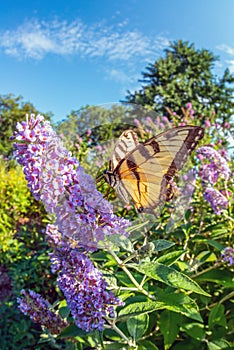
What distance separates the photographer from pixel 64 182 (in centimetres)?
127

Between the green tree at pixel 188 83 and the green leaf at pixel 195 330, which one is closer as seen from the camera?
the green leaf at pixel 195 330

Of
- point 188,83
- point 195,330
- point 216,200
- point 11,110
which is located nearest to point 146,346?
point 195,330

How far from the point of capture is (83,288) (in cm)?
145

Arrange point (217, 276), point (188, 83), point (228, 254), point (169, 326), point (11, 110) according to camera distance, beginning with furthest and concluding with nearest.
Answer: point (11, 110)
point (188, 83)
point (217, 276)
point (228, 254)
point (169, 326)

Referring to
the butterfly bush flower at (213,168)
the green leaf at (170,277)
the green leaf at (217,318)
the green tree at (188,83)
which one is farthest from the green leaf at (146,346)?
the green tree at (188,83)

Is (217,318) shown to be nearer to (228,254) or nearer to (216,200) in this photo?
(228,254)

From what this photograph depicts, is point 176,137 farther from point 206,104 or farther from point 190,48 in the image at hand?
point 190,48

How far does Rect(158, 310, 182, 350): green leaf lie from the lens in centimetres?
211

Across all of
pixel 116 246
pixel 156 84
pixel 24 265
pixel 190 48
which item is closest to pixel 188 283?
pixel 116 246

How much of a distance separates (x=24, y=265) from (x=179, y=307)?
266cm

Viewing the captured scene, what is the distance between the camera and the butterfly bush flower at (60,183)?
1264mm

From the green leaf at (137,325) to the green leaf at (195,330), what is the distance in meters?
0.49

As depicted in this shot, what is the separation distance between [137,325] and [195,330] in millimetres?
537

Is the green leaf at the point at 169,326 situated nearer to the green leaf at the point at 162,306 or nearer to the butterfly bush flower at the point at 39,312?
the green leaf at the point at 162,306
